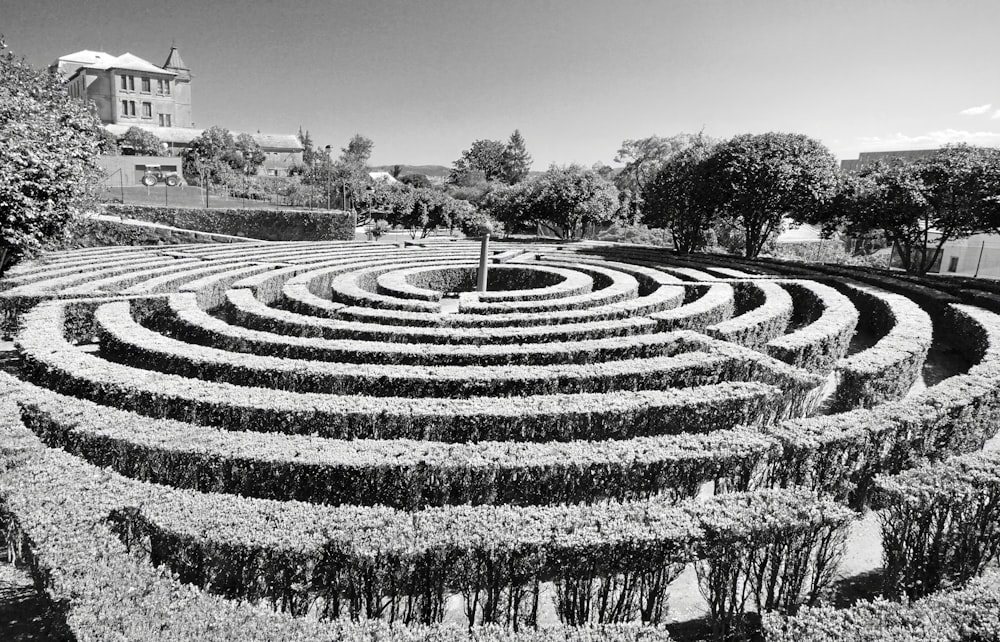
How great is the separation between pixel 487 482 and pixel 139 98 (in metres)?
124

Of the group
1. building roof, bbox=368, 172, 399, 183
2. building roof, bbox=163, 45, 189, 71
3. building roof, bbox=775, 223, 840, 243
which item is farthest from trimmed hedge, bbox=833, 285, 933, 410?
building roof, bbox=163, 45, 189, 71

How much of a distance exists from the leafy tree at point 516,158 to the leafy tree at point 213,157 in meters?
56.2

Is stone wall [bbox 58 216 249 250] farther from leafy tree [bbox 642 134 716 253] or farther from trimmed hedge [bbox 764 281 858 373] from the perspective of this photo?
trimmed hedge [bbox 764 281 858 373]

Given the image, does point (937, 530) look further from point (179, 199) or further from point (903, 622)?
point (179, 199)

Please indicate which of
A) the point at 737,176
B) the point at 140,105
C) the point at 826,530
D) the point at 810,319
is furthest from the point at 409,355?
the point at 140,105

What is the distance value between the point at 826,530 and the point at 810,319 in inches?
527

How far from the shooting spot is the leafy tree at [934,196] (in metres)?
21.0

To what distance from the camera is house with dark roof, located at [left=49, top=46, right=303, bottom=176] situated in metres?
102

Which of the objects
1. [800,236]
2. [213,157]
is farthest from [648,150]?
[213,157]

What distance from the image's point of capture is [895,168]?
24156mm

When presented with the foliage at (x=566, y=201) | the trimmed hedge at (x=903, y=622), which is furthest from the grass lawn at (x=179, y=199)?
the trimmed hedge at (x=903, y=622)

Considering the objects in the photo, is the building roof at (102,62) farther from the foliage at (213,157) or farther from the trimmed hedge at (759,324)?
the trimmed hedge at (759,324)

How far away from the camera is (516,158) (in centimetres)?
12950

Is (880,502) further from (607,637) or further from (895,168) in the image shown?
(895,168)
